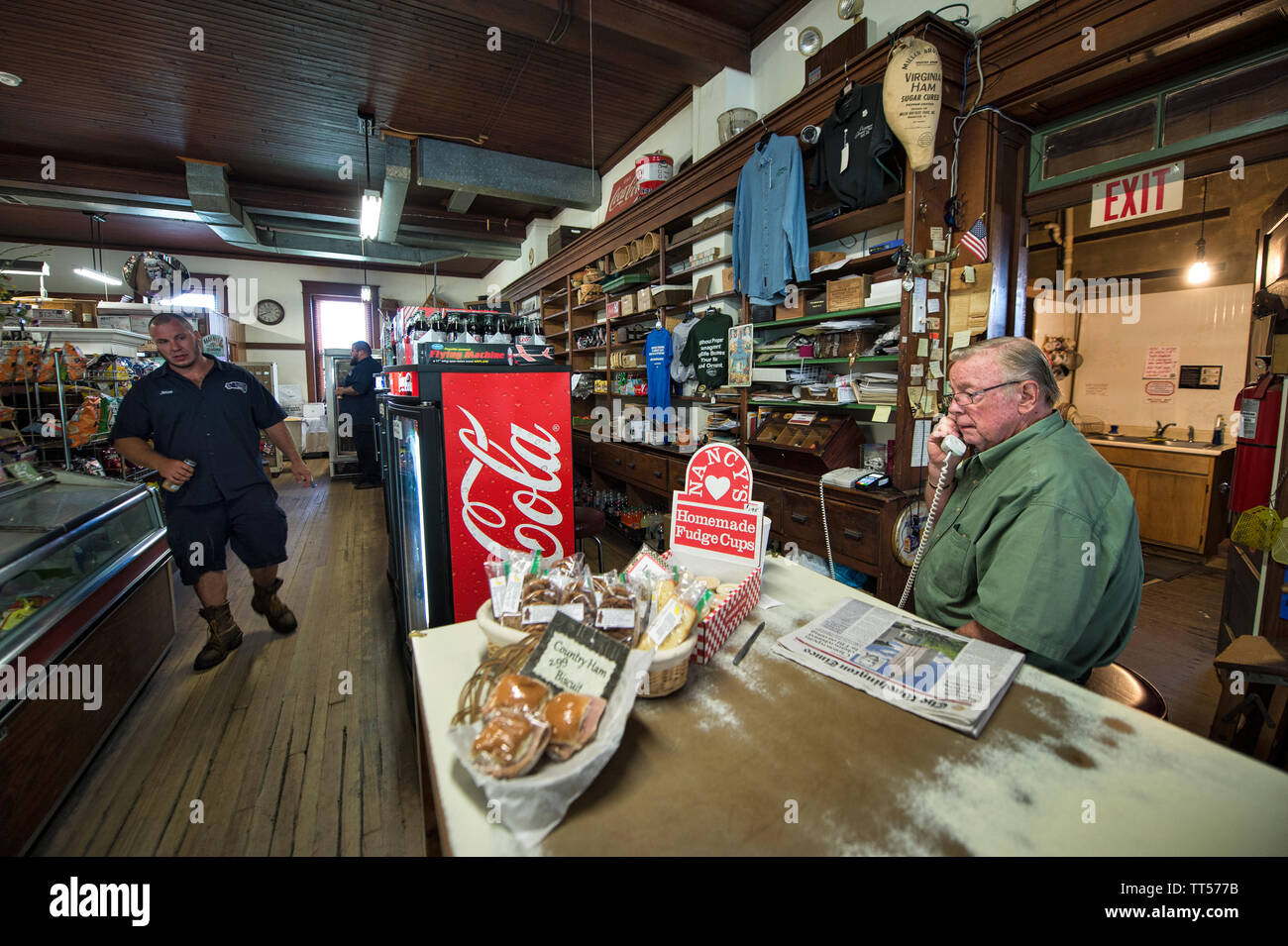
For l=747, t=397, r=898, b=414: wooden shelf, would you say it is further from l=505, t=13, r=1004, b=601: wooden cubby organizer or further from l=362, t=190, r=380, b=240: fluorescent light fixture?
l=362, t=190, r=380, b=240: fluorescent light fixture

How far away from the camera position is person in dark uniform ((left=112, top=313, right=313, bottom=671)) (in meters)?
2.87

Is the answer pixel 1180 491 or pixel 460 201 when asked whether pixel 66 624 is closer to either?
pixel 460 201

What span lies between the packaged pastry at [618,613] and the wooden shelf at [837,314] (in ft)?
7.60

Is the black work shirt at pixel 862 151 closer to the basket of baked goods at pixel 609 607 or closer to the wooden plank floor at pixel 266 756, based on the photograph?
the basket of baked goods at pixel 609 607

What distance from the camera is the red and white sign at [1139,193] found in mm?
2326

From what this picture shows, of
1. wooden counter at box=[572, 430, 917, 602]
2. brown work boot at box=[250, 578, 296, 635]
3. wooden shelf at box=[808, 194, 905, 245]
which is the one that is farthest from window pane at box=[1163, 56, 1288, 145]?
brown work boot at box=[250, 578, 296, 635]

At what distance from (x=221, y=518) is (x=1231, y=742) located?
436cm

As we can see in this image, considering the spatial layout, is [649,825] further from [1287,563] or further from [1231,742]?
[1287,563]

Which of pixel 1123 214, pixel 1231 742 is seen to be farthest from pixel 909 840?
pixel 1123 214

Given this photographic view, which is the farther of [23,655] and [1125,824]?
[23,655]

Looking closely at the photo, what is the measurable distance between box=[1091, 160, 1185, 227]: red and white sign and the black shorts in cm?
434

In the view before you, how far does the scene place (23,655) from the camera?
180 cm

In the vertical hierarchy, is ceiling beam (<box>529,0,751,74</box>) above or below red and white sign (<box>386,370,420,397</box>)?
above

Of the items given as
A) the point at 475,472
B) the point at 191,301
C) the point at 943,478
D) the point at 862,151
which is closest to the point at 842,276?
the point at 862,151
